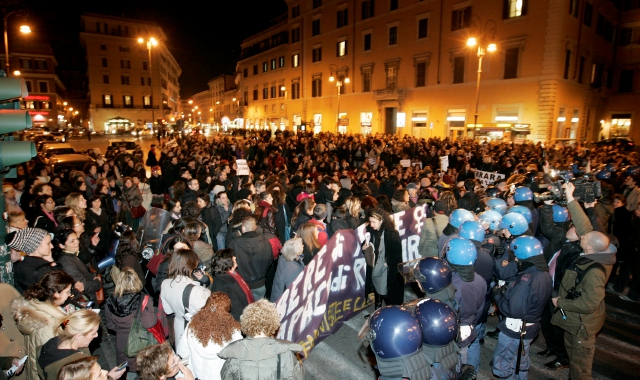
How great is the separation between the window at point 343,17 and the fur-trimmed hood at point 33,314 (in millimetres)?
42644

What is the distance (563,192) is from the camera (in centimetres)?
530

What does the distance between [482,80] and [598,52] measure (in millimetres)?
11866

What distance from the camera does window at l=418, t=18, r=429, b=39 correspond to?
32.1 meters

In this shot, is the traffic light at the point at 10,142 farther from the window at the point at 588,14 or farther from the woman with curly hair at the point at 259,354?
the window at the point at 588,14

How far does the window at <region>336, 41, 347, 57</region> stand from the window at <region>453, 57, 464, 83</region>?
48.7 ft

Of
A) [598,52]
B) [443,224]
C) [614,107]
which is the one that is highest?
[598,52]

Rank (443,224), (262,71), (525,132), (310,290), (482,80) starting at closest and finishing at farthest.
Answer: (310,290) → (443,224) → (525,132) → (482,80) → (262,71)

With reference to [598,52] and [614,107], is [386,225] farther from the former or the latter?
[614,107]

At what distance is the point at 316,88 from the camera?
4666 centimetres

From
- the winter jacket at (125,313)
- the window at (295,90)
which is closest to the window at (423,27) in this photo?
the window at (295,90)

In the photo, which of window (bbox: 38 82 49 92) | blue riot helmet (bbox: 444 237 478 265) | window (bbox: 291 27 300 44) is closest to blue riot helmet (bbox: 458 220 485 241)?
blue riot helmet (bbox: 444 237 478 265)

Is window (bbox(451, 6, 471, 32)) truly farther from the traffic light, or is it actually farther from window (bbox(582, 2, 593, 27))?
the traffic light

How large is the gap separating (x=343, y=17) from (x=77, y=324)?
4401 centimetres

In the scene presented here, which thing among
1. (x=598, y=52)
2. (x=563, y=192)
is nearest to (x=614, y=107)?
(x=598, y=52)
